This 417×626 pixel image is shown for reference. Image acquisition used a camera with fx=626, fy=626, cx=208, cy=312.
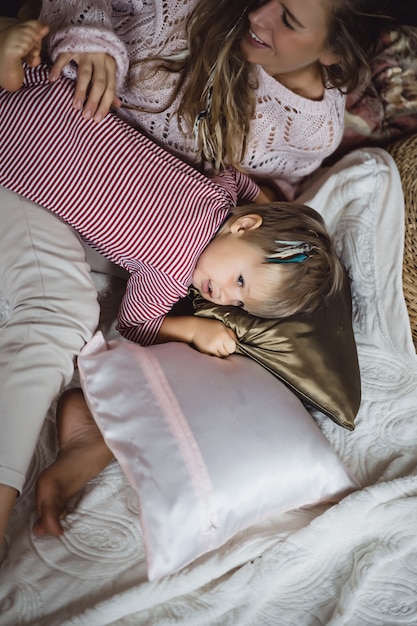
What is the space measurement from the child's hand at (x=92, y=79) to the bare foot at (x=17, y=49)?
0.16 feet

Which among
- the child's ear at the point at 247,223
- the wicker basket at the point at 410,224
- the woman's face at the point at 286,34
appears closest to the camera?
the woman's face at the point at 286,34

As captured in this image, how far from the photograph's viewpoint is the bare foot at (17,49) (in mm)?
996

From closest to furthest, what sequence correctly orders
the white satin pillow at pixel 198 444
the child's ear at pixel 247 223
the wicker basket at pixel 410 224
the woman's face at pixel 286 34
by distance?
the white satin pillow at pixel 198 444
the woman's face at pixel 286 34
the child's ear at pixel 247 223
the wicker basket at pixel 410 224

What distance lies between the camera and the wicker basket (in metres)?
1.29

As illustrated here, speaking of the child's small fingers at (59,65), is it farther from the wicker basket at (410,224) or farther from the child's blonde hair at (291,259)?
the wicker basket at (410,224)

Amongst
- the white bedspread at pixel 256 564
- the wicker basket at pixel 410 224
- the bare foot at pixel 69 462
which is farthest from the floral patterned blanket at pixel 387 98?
the bare foot at pixel 69 462

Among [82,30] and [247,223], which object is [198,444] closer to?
[247,223]

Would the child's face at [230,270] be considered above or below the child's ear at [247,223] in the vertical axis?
below

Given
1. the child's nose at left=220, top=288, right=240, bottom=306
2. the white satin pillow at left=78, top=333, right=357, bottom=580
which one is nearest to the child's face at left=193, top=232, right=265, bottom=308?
the child's nose at left=220, top=288, right=240, bottom=306

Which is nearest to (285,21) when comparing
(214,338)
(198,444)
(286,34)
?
(286,34)

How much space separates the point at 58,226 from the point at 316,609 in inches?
31.2

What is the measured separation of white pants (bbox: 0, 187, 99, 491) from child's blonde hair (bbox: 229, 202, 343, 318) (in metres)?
0.31

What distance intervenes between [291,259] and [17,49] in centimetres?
57

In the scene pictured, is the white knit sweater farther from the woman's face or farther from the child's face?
the child's face
